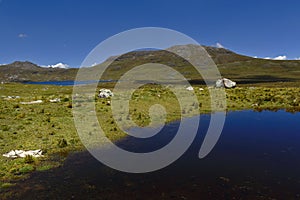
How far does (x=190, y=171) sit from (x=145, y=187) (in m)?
3.81

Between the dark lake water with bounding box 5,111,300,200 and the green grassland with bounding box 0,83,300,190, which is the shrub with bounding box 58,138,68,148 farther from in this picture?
the dark lake water with bounding box 5,111,300,200

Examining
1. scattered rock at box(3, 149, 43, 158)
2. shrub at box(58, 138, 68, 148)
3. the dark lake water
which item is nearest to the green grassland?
shrub at box(58, 138, 68, 148)

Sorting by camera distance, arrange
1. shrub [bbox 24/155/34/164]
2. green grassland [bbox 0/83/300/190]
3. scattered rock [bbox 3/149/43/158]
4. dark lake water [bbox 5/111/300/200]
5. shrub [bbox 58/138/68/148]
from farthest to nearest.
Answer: shrub [bbox 58/138/68/148]
scattered rock [bbox 3/149/43/158]
shrub [bbox 24/155/34/164]
green grassland [bbox 0/83/300/190]
dark lake water [bbox 5/111/300/200]

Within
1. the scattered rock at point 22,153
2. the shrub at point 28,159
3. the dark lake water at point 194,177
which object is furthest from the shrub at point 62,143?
the shrub at point 28,159

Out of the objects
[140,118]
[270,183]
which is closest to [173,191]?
[270,183]

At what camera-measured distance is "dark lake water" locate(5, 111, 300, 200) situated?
14570 millimetres

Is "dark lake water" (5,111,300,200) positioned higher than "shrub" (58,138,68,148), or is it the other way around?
"shrub" (58,138,68,148)

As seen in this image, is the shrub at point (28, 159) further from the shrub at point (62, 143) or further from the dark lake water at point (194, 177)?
the shrub at point (62, 143)

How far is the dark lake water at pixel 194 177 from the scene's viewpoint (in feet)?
47.8

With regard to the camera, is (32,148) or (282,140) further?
(282,140)

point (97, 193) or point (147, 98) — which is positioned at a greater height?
point (147, 98)

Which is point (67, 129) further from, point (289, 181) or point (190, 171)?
point (289, 181)

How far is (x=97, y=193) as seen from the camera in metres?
14.8

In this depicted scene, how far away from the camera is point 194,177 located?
1659 centimetres
